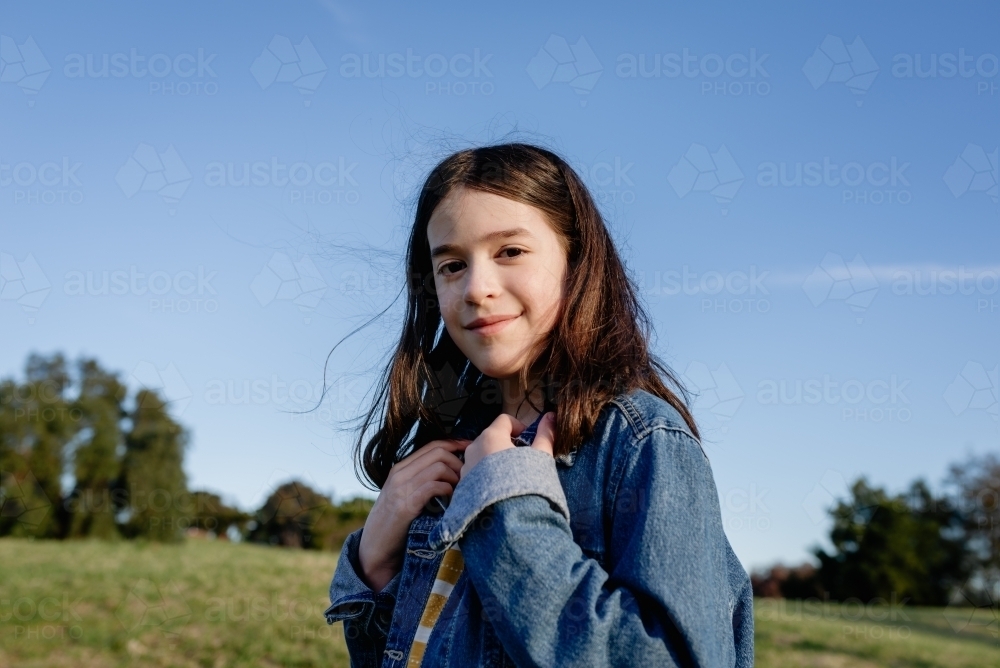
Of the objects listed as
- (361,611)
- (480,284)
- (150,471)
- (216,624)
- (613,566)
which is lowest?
(216,624)

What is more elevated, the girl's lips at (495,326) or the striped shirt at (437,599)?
the girl's lips at (495,326)

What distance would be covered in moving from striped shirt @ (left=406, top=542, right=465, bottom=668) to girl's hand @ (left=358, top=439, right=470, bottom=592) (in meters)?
0.15

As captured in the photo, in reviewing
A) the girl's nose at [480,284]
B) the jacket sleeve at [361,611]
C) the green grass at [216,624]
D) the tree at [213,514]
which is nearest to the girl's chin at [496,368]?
the girl's nose at [480,284]

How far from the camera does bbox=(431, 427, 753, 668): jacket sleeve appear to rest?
1.44m

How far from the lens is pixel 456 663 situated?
1.64 metres

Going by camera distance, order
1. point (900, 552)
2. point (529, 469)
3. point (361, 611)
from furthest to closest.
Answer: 1. point (900, 552)
2. point (361, 611)
3. point (529, 469)

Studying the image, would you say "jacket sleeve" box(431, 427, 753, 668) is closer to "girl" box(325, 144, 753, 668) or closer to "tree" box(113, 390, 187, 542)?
"girl" box(325, 144, 753, 668)

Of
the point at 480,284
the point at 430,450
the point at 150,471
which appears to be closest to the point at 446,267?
the point at 480,284

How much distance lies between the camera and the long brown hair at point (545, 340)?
5.97ft

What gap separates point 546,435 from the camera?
1730mm

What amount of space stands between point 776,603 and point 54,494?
14471 mm

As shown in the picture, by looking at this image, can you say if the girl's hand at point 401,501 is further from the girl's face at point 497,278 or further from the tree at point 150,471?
the tree at point 150,471

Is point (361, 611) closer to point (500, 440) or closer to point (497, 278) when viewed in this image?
point (500, 440)

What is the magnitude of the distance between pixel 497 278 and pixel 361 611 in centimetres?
85
